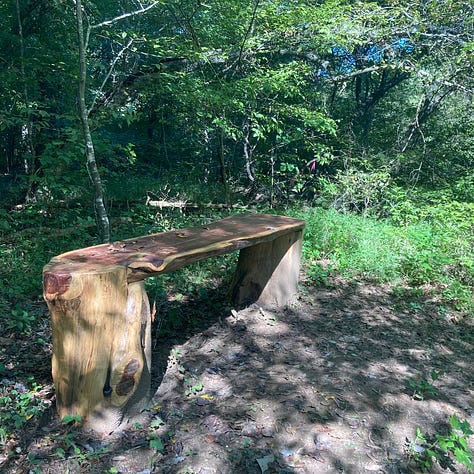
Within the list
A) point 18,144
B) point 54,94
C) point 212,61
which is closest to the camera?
point 212,61

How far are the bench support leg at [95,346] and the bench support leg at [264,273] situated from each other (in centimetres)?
173

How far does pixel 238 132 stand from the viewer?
6.59 m

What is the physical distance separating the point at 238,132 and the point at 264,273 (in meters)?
3.37

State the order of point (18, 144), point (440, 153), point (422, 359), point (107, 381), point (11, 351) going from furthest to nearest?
point (440, 153)
point (18, 144)
point (422, 359)
point (11, 351)
point (107, 381)

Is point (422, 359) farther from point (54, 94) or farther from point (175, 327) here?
point (54, 94)

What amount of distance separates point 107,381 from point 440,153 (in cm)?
941

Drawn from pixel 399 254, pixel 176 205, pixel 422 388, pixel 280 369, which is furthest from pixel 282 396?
pixel 176 205

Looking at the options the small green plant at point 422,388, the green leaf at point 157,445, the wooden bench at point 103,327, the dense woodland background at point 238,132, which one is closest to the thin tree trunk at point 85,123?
the dense woodland background at point 238,132

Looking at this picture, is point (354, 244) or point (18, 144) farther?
point (18, 144)

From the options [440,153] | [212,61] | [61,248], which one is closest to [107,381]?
[61,248]

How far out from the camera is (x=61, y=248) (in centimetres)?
495

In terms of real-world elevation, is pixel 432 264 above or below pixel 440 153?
below

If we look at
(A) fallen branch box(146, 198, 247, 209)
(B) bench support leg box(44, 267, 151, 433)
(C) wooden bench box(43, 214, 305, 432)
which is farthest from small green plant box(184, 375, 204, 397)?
(A) fallen branch box(146, 198, 247, 209)

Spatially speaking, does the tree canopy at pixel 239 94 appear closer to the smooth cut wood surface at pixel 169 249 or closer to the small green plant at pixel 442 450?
the smooth cut wood surface at pixel 169 249
